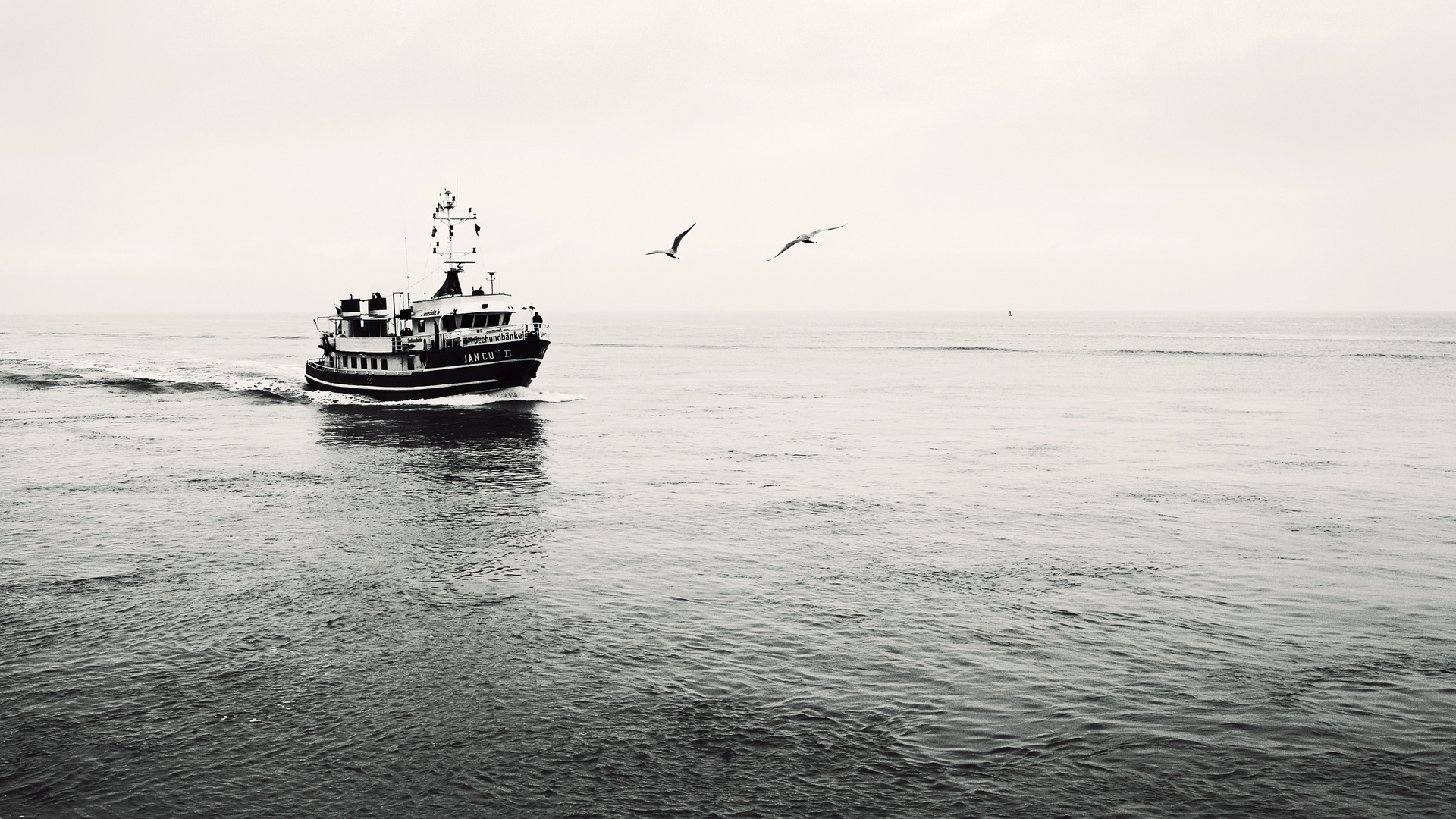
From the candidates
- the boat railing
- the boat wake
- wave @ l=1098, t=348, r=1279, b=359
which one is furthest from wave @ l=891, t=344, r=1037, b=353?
the boat railing

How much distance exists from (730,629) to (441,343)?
56.8 metres

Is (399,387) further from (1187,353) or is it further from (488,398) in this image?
(1187,353)

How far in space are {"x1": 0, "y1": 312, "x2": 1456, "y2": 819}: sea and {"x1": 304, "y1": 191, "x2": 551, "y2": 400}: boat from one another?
70.1 feet

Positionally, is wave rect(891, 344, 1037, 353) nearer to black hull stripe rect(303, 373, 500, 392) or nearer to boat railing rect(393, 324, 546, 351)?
boat railing rect(393, 324, 546, 351)

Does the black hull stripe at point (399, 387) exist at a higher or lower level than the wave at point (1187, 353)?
lower

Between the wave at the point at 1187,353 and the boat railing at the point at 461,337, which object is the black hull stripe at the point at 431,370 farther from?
the wave at the point at 1187,353

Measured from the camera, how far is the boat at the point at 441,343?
75.5 metres

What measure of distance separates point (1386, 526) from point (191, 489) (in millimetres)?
42729

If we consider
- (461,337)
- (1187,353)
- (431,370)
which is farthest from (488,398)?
(1187,353)

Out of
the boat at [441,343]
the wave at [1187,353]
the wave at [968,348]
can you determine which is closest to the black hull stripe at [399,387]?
the boat at [441,343]

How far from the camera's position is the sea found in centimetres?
A: 1633

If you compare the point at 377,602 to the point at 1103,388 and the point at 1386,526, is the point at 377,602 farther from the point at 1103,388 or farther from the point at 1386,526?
the point at 1103,388

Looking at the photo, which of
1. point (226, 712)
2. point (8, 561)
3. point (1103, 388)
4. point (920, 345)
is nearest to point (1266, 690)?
point (226, 712)

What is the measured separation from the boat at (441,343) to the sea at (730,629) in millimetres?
21352
